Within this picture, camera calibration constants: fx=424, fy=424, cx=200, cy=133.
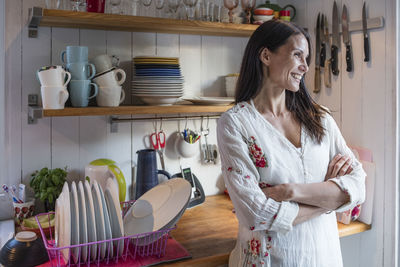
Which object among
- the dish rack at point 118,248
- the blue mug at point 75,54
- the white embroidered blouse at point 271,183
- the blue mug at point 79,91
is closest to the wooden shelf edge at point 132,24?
the blue mug at point 75,54

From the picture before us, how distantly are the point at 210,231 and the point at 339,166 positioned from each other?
0.63 meters

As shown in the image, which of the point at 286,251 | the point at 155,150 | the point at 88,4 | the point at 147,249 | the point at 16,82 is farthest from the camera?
the point at 155,150

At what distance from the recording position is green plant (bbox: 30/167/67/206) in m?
1.81

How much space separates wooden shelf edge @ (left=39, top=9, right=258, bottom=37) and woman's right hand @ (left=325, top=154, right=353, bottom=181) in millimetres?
805

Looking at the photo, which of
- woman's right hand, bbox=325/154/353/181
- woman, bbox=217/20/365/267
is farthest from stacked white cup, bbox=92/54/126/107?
woman's right hand, bbox=325/154/353/181

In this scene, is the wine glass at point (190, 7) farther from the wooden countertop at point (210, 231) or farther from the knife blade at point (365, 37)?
the wooden countertop at point (210, 231)

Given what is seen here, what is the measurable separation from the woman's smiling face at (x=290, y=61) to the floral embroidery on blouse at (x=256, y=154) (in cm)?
24

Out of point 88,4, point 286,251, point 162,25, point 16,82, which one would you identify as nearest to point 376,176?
point 286,251

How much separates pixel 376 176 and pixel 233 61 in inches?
37.6

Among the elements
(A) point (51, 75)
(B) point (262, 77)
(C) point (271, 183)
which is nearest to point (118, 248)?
(C) point (271, 183)

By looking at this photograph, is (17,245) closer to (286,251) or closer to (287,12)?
(286,251)

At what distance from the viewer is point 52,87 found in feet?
5.18

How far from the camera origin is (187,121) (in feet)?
7.32

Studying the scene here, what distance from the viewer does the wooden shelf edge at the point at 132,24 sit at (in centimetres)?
166
